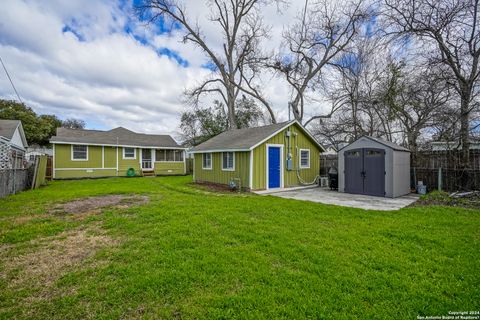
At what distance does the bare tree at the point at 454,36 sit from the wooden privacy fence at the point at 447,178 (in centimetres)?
47

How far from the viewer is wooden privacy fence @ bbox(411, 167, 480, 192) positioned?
9.45 metres

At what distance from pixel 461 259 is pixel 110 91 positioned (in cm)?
2671

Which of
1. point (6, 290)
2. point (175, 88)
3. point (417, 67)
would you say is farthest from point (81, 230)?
point (175, 88)

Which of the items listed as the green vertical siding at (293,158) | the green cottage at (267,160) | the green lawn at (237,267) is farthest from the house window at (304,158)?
the green lawn at (237,267)

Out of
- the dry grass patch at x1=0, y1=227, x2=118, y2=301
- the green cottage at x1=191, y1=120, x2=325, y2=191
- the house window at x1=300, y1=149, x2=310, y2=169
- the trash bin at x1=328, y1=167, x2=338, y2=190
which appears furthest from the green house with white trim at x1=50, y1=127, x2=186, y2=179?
the dry grass patch at x1=0, y1=227, x2=118, y2=301

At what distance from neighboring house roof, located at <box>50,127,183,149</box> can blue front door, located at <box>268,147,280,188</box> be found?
485 inches

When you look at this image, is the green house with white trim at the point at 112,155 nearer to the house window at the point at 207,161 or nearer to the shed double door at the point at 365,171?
the house window at the point at 207,161

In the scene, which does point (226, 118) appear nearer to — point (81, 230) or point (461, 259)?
point (81, 230)

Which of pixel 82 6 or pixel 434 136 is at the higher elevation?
pixel 82 6

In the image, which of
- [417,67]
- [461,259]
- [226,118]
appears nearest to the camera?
[461,259]

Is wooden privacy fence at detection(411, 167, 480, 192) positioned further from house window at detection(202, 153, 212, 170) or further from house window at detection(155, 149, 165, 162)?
house window at detection(155, 149, 165, 162)

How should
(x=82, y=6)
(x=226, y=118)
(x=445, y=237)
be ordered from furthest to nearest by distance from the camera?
(x=226, y=118) → (x=82, y=6) → (x=445, y=237)

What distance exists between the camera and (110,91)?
23172 millimetres

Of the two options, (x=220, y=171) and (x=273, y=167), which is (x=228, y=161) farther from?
(x=273, y=167)
